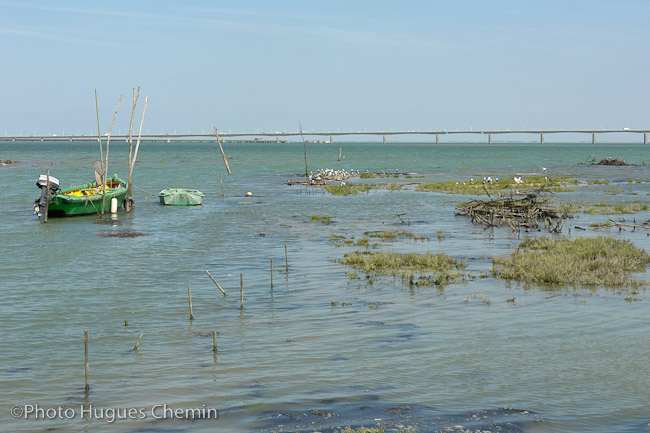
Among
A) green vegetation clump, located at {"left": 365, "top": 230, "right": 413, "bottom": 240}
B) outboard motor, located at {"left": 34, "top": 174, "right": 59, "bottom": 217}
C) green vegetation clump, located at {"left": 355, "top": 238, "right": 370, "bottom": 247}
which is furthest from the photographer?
outboard motor, located at {"left": 34, "top": 174, "right": 59, "bottom": 217}

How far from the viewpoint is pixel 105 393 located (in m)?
9.94

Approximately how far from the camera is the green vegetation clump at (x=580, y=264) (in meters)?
16.9

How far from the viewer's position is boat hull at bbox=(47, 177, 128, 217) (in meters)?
32.7

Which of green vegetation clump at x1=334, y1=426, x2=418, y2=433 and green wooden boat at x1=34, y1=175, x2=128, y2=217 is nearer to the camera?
green vegetation clump at x1=334, y1=426, x2=418, y2=433

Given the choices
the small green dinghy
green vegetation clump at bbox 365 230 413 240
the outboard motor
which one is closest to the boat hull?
the outboard motor

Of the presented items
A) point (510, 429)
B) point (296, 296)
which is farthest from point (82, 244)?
point (510, 429)

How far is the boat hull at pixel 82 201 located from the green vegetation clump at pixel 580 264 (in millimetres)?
21747

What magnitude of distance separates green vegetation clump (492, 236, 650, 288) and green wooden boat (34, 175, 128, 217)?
21777mm

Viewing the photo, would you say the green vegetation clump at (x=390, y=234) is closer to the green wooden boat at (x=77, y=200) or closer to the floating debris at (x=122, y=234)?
the floating debris at (x=122, y=234)

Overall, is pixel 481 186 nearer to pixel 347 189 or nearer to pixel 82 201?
pixel 347 189

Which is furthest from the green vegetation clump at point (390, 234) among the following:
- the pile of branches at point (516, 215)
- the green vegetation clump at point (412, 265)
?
the green vegetation clump at point (412, 265)

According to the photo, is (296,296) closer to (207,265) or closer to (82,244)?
(207,265)

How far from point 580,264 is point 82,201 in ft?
79.8

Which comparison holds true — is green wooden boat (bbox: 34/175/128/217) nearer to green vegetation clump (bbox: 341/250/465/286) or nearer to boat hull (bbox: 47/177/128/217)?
boat hull (bbox: 47/177/128/217)
